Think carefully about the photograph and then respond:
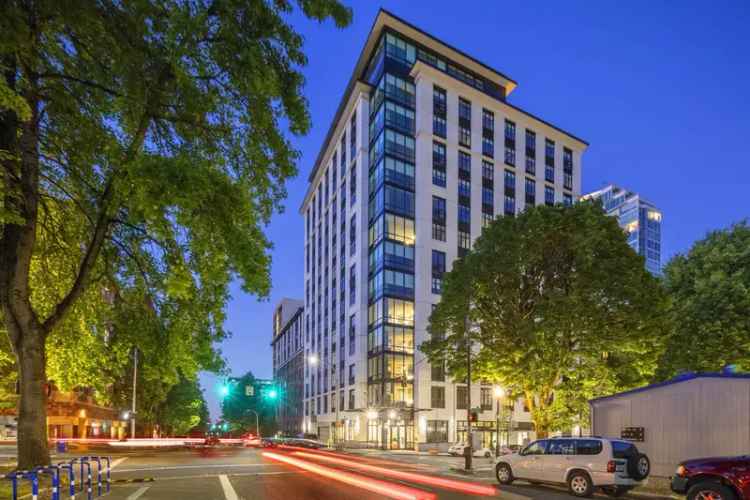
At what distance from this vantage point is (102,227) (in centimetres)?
1258

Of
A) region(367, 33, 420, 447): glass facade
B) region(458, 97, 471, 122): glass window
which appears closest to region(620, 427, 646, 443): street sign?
region(367, 33, 420, 447): glass facade

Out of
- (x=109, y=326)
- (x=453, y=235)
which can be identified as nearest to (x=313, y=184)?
(x=453, y=235)

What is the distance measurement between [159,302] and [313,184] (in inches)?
3398

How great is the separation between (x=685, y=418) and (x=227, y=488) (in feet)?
48.7

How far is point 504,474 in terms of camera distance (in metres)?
20.4

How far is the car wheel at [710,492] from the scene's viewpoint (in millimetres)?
13020

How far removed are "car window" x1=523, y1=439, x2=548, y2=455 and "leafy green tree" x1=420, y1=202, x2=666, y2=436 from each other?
A: 26.2ft

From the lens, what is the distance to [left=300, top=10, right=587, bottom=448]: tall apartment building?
6097 centimetres

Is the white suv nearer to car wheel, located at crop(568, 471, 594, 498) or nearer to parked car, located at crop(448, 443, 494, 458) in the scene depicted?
car wheel, located at crop(568, 471, 594, 498)

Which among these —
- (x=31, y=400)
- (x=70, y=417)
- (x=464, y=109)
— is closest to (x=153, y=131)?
(x=31, y=400)

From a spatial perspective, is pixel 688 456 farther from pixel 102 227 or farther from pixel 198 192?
pixel 102 227

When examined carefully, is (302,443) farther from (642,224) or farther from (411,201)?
(642,224)

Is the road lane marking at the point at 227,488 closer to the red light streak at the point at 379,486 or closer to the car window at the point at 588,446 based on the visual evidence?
the red light streak at the point at 379,486

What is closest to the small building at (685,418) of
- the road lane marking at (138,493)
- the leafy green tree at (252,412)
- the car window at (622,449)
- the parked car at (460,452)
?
the car window at (622,449)
